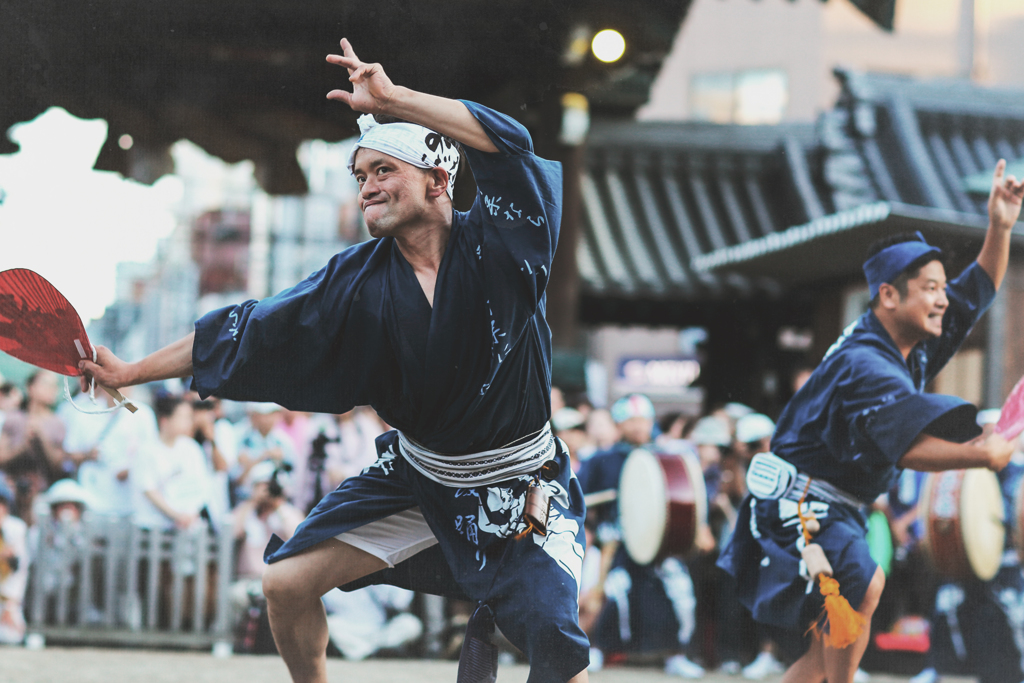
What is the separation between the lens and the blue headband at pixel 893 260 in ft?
9.52

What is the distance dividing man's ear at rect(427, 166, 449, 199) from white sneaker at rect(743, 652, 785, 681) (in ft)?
9.77

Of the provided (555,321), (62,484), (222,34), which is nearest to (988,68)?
(555,321)

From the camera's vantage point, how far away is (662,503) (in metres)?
4.40

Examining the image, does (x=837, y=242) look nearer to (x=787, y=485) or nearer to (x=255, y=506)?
(x=787, y=485)

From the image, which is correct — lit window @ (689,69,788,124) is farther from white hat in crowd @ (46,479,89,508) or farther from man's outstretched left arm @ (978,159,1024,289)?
white hat in crowd @ (46,479,89,508)

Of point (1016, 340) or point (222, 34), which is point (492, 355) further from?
point (1016, 340)

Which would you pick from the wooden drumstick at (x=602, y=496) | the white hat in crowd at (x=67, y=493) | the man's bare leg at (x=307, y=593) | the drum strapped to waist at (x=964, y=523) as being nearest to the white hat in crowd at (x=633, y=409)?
the wooden drumstick at (x=602, y=496)

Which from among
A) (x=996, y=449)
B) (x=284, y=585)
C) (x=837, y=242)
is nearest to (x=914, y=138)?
(x=837, y=242)

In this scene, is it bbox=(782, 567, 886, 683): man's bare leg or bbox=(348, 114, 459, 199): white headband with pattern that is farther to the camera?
bbox=(782, 567, 886, 683): man's bare leg

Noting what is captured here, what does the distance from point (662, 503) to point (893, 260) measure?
1.80 m

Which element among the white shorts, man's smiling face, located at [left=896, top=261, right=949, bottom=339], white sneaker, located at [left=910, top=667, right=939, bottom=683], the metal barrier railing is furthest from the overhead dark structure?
white sneaker, located at [left=910, top=667, right=939, bottom=683]

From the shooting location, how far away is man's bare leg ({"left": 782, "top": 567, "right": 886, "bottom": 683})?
8.72ft

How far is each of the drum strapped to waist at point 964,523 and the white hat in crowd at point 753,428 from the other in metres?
0.72

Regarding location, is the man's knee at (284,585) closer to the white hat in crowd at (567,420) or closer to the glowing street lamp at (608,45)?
the glowing street lamp at (608,45)
